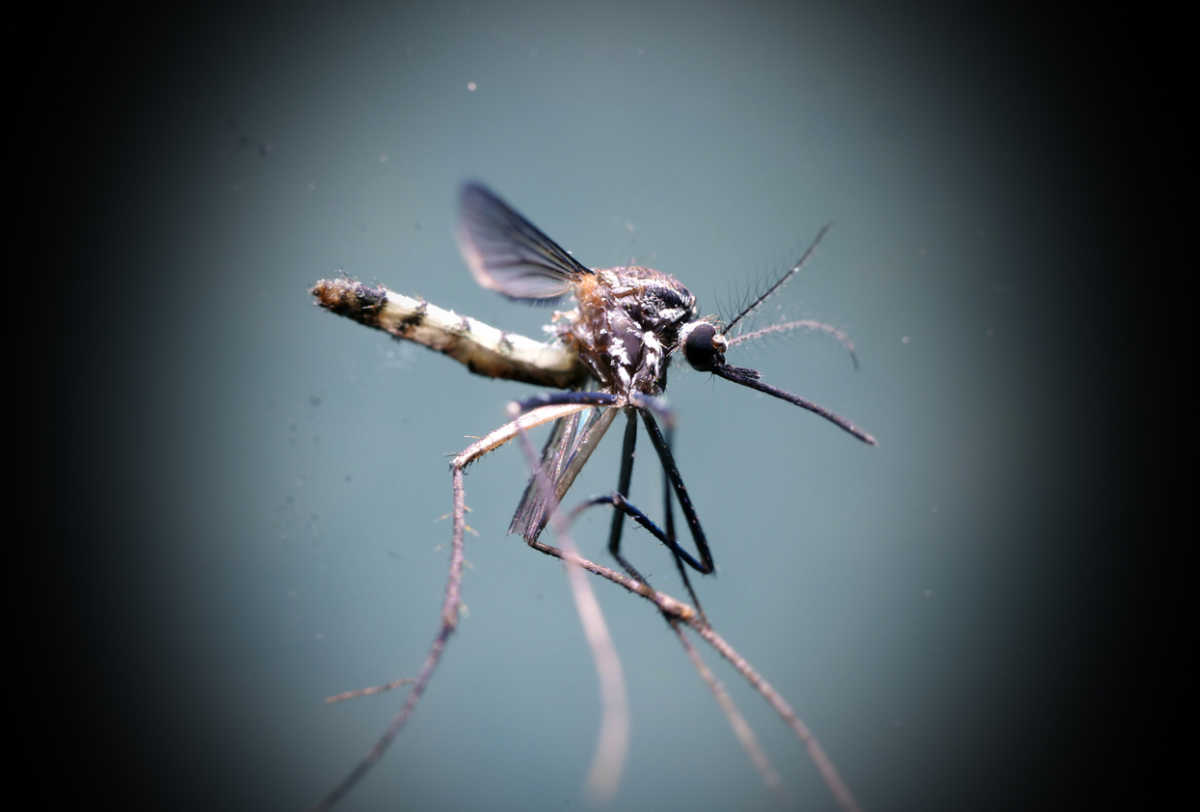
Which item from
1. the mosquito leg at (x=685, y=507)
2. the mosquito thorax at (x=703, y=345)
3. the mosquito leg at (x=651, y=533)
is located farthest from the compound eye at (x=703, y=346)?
the mosquito leg at (x=651, y=533)

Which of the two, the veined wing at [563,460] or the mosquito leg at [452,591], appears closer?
the mosquito leg at [452,591]

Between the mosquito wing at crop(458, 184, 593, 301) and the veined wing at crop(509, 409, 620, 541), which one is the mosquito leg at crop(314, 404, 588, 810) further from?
the mosquito wing at crop(458, 184, 593, 301)

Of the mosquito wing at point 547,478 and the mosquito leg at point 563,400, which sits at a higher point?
the mosquito leg at point 563,400

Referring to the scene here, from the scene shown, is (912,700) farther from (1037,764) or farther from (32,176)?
(32,176)

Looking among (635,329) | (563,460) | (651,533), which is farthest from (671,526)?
(635,329)

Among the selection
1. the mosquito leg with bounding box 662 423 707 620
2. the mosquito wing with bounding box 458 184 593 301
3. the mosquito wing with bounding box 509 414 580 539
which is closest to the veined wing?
the mosquito wing with bounding box 509 414 580 539

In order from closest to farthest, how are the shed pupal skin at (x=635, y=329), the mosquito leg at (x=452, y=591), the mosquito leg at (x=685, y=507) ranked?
the mosquito leg at (x=452, y=591) → the mosquito leg at (x=685, y=507) → the shed pupal skin at (x=635, y=329)

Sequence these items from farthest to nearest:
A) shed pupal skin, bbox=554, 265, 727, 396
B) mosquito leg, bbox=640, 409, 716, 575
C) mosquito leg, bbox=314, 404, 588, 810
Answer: shed pupal skin, bbox=554, 265, 727, 396
mosquito leg, bbox=640, 409, 716, 575
mosquito leg, bbox=314, 404, 588, 810

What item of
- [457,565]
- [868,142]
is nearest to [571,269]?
[457,565]

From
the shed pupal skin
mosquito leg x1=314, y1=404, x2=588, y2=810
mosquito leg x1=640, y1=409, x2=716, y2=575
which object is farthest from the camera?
the shed pupal skin

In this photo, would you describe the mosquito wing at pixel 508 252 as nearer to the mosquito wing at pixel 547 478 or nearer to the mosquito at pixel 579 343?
the mosquito at pixel 579 343
